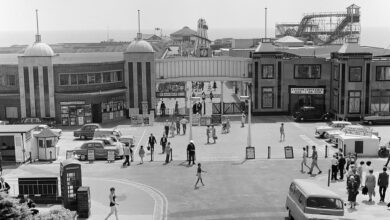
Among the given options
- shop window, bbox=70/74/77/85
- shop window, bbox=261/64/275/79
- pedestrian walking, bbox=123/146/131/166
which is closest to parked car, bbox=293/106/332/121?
shop window, bbox=261/64/275/79

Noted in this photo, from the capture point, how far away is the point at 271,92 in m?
62.3

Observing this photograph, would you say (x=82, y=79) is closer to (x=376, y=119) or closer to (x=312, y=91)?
(x=312, y=91)

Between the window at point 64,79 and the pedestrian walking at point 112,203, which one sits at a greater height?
the window at point 64,79

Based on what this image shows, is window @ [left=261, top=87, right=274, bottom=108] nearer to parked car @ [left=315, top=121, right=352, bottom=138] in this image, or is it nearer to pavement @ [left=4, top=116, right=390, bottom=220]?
parked car @ [left=315, top=121, right=352, bottom=138]

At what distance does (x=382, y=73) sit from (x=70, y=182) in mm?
39875

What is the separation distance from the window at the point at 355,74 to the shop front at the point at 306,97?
421 centimetres

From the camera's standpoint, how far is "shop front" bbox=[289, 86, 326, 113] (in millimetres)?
61375

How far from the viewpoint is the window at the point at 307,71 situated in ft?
203

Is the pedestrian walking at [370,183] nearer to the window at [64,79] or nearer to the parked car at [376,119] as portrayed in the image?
the parked car at [376,119]

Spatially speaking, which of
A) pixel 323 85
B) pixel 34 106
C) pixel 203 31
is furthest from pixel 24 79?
pixel 203 31

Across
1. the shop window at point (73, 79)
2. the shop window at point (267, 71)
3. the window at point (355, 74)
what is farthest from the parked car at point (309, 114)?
the shop window at point (73, 79)

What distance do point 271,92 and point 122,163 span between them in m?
26.9

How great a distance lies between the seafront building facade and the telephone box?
28.2 metres

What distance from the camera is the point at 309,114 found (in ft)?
190
